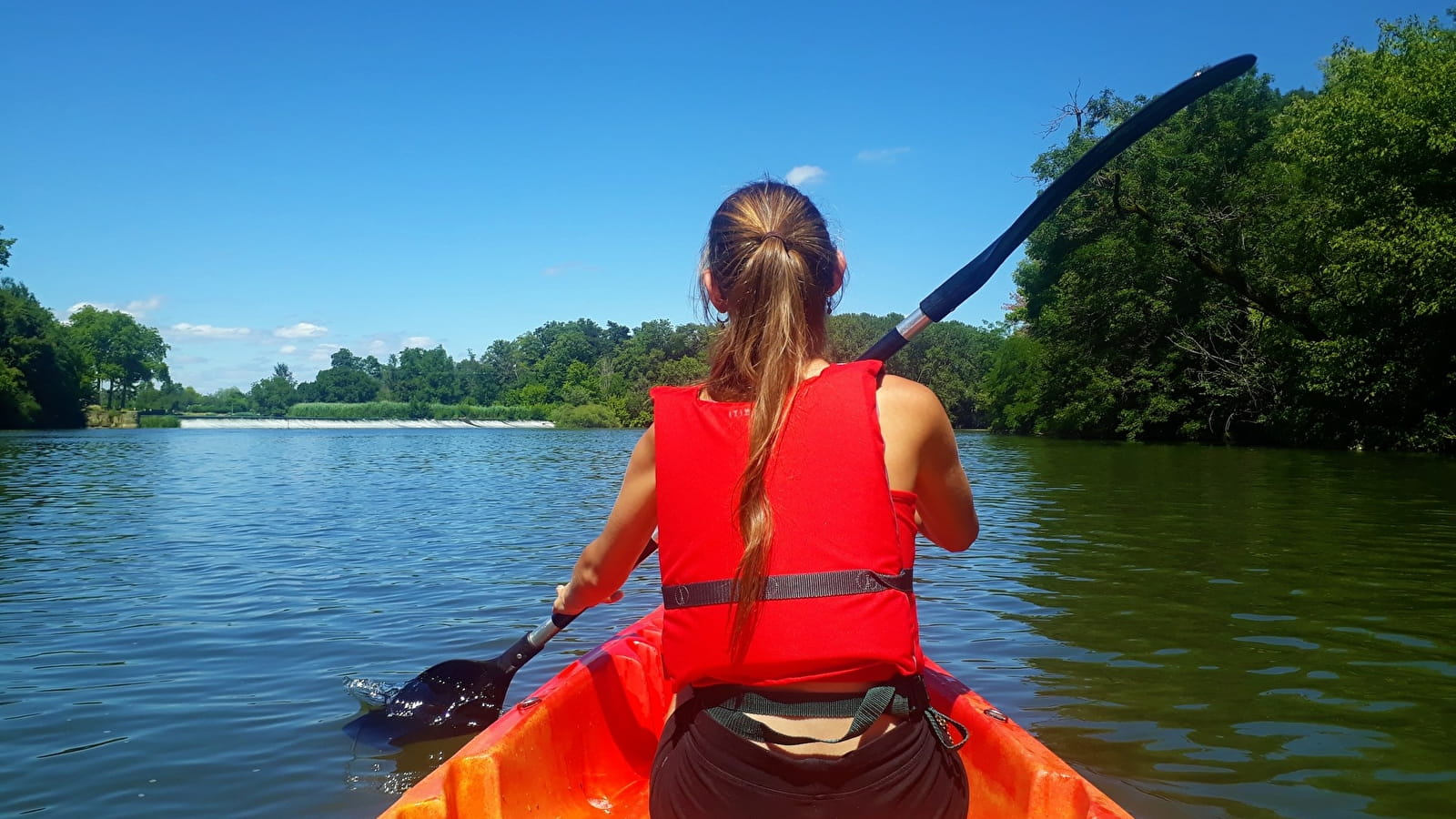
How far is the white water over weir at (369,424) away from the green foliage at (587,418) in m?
2.04

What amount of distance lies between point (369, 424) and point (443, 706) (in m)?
113

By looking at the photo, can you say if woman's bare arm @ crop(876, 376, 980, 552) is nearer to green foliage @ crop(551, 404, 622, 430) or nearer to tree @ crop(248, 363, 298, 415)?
green foliage @ crop(551, 404, 622, 430)

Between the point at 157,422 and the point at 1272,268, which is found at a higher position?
the point at 1272,268

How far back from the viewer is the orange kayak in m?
2.45

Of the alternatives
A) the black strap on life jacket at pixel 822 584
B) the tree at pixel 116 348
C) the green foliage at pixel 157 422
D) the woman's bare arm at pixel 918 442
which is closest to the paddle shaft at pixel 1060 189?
the woman's bare arm at pixel 918 442

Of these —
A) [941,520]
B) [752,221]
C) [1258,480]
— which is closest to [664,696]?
[941,520]

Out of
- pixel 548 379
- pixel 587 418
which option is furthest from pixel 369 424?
pixel 587 418

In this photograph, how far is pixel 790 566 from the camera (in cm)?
175

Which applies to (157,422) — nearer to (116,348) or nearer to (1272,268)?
(116,348)

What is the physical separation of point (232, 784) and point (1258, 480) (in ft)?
56.0

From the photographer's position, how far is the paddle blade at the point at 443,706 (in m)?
4.60

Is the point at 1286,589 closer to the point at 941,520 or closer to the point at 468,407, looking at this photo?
the point at 941,520

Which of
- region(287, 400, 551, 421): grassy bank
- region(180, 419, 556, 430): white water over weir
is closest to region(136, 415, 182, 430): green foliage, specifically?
region(180, 419, 556, 430): white water over weir

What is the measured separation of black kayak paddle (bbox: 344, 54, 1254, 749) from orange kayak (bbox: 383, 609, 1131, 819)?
267 mm
